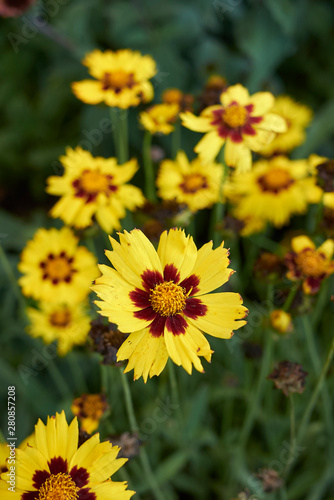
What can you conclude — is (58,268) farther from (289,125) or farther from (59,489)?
(289,125)

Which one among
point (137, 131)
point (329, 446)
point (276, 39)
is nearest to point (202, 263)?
point (329, 446)

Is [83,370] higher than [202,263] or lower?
higher

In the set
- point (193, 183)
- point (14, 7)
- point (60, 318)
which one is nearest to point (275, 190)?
point (193, 183)

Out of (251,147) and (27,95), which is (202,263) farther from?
(27,95)

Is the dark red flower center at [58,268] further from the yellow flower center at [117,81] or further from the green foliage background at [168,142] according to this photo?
the yellow flower center at [117,81]

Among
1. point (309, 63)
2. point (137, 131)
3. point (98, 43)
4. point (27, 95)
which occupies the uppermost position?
point (27, 95)

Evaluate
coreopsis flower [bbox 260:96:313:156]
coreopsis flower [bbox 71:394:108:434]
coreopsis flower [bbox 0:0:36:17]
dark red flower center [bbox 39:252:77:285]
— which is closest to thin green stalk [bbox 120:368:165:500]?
coreopsis flower [bbox 71:394:108:434]
